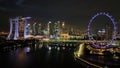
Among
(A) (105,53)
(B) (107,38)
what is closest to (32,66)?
(A) (105,53)

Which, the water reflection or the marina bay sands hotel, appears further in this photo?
the marina bay sands hotel

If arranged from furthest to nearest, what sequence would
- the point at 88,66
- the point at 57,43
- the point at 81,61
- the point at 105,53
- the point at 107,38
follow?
the point at 57,43
the point at 107,38
the point at 105,53
the point at 81,61
the point at 88,66

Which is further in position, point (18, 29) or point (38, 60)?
point (18, 29)

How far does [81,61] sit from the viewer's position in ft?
63.8

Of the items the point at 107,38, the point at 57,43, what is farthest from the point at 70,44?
the point at 107,38

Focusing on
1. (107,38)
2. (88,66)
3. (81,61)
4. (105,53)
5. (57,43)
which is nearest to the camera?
(88,66)

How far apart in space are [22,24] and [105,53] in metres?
25.7

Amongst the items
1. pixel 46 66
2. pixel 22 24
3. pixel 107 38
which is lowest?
pixel 46 66

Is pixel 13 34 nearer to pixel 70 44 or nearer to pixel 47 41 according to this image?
pixel 47 41

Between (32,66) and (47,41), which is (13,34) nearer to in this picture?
(47,41)

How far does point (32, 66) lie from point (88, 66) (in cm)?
354

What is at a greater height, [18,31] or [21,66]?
[18,31]

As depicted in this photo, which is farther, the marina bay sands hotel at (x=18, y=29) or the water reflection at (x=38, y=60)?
the marina bay sands hotel at (x=18, y=29)

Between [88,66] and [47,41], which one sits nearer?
[88,66]
